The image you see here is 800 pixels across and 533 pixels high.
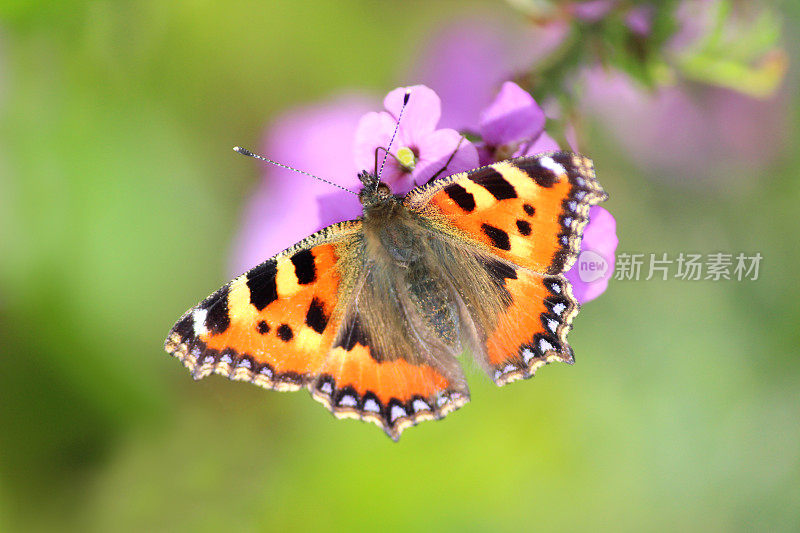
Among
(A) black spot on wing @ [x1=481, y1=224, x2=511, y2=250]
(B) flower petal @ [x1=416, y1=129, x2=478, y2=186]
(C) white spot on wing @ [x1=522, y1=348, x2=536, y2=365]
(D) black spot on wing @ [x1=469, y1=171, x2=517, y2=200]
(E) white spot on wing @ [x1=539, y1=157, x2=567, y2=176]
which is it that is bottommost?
(C) white spot on wing @ [x1=522, y1=348, x2=536, y2=365]

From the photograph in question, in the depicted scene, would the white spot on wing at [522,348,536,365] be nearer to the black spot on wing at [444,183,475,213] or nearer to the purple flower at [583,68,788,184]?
the black spot on wing at [444,183,475,213]

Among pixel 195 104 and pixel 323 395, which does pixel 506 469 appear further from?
pixel 195 104

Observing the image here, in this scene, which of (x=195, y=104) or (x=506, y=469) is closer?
(x=506, y=469)

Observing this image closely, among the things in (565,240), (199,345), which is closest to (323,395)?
(199,345)

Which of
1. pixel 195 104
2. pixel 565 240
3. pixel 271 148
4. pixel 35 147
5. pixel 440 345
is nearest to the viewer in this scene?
pixel 565 240

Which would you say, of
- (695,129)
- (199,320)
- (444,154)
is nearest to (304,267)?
(199,320)

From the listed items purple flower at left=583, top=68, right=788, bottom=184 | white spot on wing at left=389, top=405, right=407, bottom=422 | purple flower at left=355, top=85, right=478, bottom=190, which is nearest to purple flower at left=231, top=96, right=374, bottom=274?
purple flower at left=355, top=85, right=478, bottom=190
